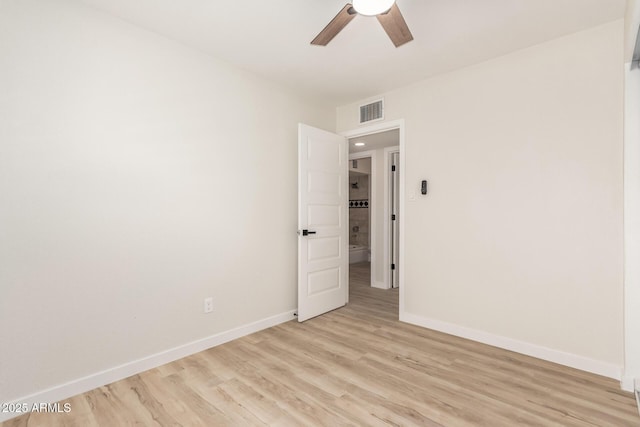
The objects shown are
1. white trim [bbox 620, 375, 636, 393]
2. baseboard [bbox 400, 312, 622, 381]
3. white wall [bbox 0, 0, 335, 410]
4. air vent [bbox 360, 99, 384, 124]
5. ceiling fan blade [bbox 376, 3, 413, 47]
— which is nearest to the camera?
ceiling fan blade [bbox 376, 3, 413, 47]

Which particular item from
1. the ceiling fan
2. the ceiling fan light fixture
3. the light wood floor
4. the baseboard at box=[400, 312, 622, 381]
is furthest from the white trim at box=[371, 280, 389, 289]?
the ceiling fan light fixture

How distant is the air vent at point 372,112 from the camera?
11.5 ft

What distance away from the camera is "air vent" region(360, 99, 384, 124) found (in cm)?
350

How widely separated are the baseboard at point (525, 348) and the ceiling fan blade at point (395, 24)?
2.51 meters

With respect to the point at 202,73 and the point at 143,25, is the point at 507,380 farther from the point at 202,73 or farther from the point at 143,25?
the point at 143,25

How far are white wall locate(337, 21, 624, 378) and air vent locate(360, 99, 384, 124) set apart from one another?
35 centimetres

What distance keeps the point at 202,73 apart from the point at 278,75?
746 mm

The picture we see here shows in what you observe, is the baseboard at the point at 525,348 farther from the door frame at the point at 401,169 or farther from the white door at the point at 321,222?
the white door at the point at 321,222

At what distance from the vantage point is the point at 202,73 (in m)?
2.64

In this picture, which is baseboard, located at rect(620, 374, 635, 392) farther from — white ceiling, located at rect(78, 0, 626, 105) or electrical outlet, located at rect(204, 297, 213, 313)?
electrical outlet, located at rect(204, 297, 213, 313)

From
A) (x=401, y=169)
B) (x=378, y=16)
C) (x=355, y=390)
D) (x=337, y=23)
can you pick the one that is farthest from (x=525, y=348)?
(x=337, y=23)

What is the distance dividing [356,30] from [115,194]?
2.10 metres

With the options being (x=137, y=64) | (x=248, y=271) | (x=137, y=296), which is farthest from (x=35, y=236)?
(x=248, y=271)

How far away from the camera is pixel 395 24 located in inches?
69.7
